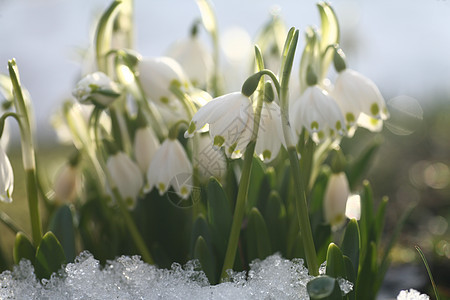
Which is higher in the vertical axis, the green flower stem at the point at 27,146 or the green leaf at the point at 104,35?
the green leaf at the point at 104,35

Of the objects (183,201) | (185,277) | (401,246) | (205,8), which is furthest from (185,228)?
(401,246)

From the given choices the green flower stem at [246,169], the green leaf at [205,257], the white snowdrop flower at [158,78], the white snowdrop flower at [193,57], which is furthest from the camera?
the white snowdrop flower at [193,57]

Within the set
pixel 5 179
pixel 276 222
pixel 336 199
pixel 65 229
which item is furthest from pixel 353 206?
pixel 5 179

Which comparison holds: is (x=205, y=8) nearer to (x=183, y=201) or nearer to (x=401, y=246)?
(x=183, y=201)

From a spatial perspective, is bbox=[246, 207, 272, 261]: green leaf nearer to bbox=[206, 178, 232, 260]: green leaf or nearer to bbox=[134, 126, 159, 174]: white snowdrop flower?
bbox=[206, 178, 232, 260]: green leaf

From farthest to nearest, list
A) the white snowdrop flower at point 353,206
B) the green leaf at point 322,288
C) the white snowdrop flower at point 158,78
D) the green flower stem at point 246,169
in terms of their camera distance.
→ 1. the white snowdrop flower at point 353,206
2. the white snowdrop flower at point 158,78
3. the green flower stem at point 246,169
4. the green leaf at point 322,288

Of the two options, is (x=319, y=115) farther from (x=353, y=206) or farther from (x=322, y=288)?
(x=353, y=206)

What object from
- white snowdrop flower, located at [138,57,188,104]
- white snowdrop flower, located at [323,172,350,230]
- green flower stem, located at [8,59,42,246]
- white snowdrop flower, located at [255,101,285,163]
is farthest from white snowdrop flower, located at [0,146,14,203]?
white snowdrop flower, located at [323,172,350,230]

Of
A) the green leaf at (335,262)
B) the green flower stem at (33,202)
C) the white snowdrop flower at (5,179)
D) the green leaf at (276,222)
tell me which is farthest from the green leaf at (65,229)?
the green leaf at (335,262)

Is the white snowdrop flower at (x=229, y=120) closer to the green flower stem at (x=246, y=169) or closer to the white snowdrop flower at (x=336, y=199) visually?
the green flower stem at (x=246, y=169)
